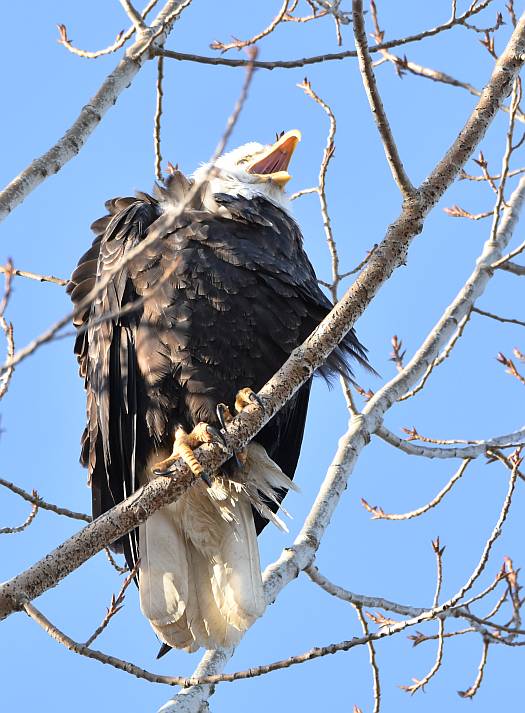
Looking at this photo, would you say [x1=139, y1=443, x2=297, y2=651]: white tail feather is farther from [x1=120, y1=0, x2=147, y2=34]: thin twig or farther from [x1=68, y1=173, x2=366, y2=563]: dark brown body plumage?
[x1=120, y1=0, x2=147, y2=34]: thin twig

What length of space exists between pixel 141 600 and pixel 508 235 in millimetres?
2382

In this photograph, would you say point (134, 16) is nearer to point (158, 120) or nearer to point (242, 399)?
point (158, 120)

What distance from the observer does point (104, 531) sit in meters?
2.72

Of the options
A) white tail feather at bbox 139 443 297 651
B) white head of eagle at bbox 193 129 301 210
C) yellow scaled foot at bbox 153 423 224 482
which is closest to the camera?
yellow scaled foot at bbox 153 423 224 482

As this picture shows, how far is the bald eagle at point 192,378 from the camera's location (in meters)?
3.79

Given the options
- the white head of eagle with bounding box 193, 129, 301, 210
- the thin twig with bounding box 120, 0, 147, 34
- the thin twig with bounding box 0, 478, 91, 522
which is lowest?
the thin twig with bounding box 0, 478, 91, 522

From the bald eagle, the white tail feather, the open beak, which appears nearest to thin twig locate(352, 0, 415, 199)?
the bald eagle

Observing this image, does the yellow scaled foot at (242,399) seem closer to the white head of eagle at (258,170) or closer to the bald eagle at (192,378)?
the bald eagle at (192,378)

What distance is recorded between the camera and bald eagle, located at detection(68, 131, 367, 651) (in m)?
3.79

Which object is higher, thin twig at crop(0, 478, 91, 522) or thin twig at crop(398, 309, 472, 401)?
thin twig at crop(398, 309, 472, 401)

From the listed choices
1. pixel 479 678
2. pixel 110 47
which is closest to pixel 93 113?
pixel 110 47

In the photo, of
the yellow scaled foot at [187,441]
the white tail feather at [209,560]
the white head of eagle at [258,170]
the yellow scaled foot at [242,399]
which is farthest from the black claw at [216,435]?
the white head of eagle at [258,170]

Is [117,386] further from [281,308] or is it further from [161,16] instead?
[161,16]

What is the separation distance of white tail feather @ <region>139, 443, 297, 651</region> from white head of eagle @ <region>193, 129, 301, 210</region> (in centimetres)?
125
